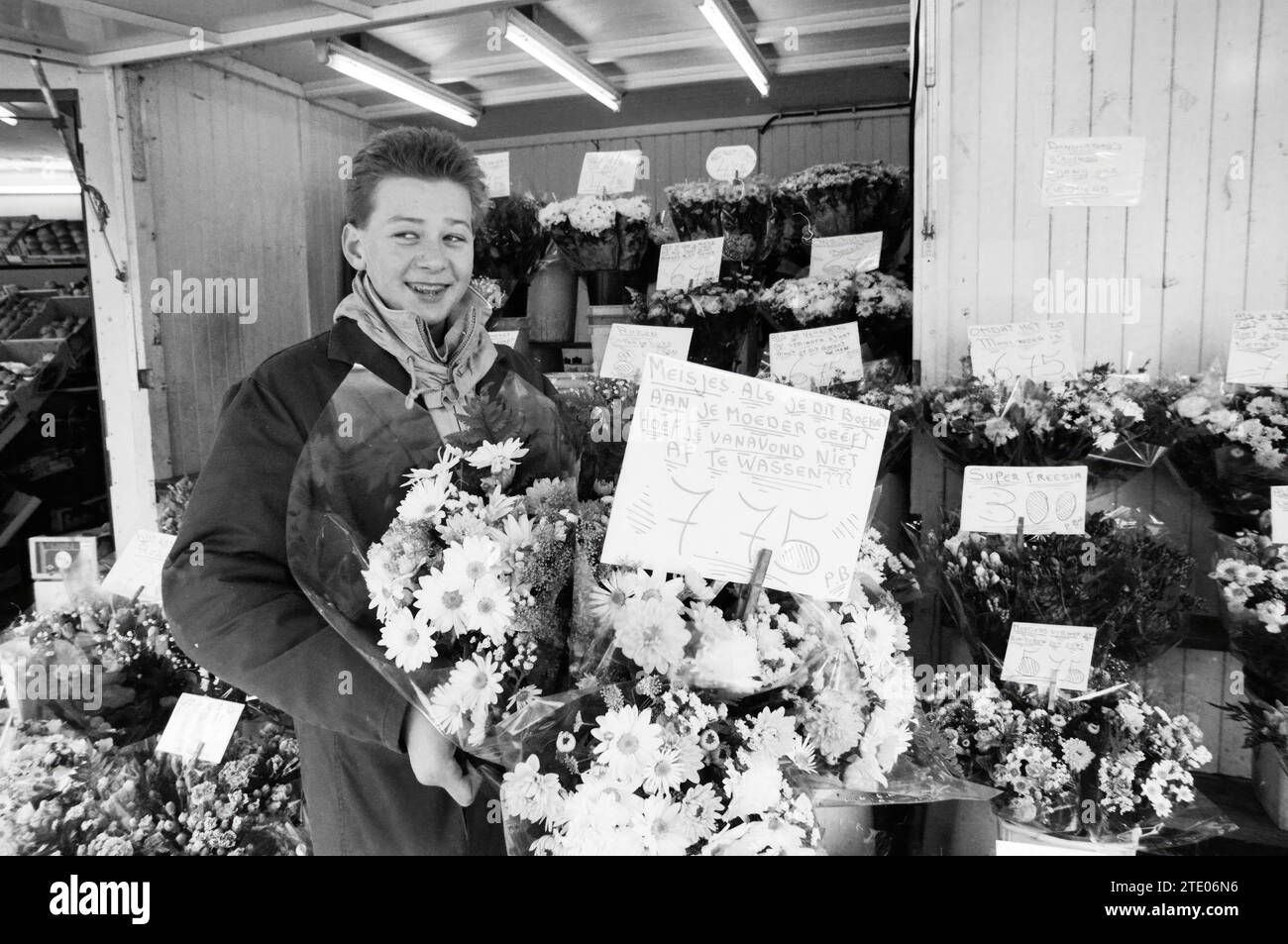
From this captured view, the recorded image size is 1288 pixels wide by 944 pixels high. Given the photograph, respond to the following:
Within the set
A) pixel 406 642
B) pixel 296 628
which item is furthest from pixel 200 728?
pixel 406 642

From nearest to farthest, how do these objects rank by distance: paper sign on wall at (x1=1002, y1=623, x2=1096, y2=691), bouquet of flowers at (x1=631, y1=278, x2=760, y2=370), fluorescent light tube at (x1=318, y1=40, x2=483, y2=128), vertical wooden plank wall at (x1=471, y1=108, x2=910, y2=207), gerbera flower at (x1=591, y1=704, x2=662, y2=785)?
gerbera flower at (x1=591, y1=704, x2=662, y2=785), paper sign on wall at (x1=1002, y1=623, x2=1096, y2=691), bouquet of flowers at (x1=631, y1=278, x2=760, y2=370), fluorescent light tube at (x1=318, y1=40, x2=483, y2=128), vertical wooden plank wall at (x1=471, y1=108, x2=910, y2=207)

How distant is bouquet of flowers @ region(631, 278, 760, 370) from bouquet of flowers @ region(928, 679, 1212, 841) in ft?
4.53

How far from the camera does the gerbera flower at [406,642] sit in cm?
85

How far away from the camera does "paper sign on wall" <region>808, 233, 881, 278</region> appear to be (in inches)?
101

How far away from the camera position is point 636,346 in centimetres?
263

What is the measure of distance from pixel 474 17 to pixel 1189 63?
2.27m

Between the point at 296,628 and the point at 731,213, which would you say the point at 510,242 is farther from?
the point at 296,628

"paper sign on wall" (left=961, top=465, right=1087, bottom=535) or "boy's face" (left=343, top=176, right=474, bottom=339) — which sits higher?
"boy's face" (left=343, top=176, right=474, bottom=339)

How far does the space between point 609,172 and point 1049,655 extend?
7.17 feet

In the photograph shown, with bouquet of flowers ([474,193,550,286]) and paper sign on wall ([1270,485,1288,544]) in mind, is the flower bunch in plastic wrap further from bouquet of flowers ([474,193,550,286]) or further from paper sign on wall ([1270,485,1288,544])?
bouquet of flowers ([474,193,550,286])

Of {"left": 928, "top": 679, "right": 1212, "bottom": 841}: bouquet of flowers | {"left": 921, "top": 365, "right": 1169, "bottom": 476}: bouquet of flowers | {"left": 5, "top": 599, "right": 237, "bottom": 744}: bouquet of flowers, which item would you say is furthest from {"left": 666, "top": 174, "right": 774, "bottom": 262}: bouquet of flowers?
{"left": 5, "top": 599, "right": 237, "bottom": 744}: bouquet of flowers

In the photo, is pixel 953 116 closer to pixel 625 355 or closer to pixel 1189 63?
pixel 1189 63

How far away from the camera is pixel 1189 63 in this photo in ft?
6.74
